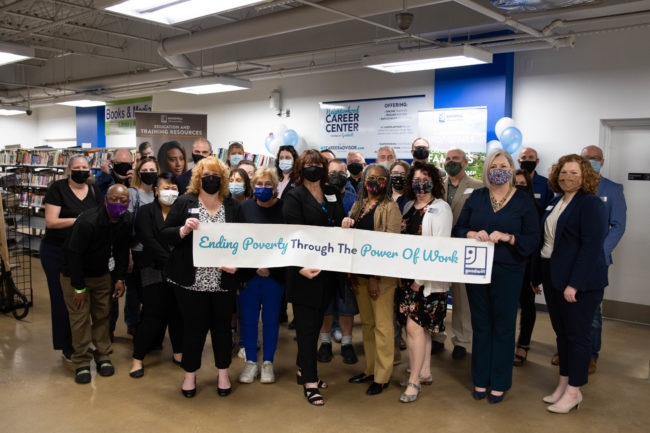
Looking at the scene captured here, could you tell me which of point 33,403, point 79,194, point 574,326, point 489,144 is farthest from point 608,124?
point 33,403

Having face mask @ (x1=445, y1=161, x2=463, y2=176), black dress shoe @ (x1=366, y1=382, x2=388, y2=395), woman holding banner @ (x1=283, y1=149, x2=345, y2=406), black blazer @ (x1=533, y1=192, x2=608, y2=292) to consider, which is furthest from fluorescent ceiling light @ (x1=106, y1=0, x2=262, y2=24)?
black dress shoe @ (x1=366, y1=382, x2=388, y2=395)

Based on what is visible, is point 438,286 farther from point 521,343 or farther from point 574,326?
point 521,343

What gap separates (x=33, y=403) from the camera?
11.8 feet

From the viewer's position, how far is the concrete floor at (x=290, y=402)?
331cm

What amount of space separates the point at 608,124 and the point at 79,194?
557cm

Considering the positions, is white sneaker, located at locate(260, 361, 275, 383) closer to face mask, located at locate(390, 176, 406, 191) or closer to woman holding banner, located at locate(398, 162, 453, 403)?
woman holding banner, located at locate(398, 162, 453, 403)

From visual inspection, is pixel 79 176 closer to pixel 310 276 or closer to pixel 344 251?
pixel 310 276

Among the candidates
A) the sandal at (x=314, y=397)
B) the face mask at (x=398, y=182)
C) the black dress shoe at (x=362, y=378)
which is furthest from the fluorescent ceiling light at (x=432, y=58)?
the sandal at (x=314, y=397)

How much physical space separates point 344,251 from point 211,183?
3.28 ft

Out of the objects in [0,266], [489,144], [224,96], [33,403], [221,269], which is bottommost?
[33,403]

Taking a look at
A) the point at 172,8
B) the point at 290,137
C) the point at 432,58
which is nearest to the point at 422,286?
the point at 172,8

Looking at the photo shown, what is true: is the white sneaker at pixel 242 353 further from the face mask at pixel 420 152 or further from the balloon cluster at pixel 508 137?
the balloon cluster at pixel 508 137

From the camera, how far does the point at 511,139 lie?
603cm

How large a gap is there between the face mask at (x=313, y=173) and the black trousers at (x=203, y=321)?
3.12 feet
